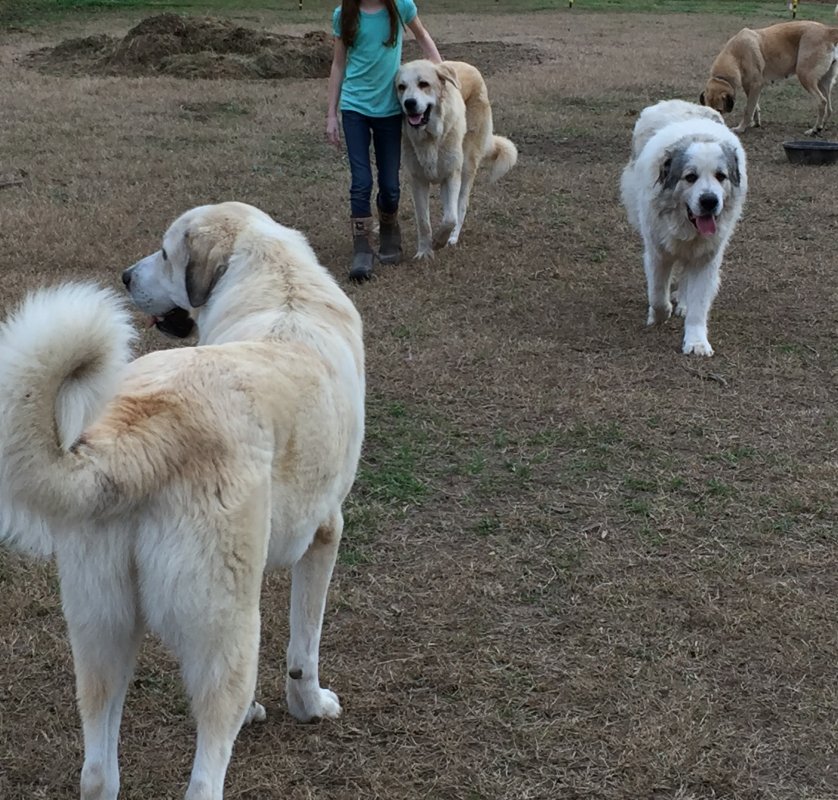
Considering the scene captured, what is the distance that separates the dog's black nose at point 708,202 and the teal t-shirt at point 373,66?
2248mm

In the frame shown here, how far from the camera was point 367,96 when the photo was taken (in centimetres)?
626

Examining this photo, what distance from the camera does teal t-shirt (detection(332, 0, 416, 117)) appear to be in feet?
20.2

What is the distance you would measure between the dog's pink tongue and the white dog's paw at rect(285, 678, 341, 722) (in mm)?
3488

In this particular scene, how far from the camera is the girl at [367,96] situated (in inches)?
242

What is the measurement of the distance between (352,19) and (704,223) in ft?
8.35

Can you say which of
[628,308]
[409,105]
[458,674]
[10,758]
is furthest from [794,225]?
[10,758]

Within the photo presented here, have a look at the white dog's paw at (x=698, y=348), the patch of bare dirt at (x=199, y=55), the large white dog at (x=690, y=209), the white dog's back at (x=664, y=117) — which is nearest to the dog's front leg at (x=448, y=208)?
the white dog's back at (x=664, y=117)

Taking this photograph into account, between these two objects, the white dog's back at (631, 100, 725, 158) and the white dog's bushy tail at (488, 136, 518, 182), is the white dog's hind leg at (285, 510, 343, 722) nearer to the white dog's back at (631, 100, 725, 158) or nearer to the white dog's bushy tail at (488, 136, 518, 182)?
the white dog's back at (631, 100, 725, 158)

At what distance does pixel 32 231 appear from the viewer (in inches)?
258

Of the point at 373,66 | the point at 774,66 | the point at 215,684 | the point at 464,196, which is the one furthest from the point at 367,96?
the point at 774,66

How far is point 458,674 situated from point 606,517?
1.08m

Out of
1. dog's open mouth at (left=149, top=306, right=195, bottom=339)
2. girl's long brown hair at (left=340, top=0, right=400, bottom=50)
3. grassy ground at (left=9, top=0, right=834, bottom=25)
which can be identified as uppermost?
girl's long brown hair at (left=340, top=0, right=400, bottom=50)

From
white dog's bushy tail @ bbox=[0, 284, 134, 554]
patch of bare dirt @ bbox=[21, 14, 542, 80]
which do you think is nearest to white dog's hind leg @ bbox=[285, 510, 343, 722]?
white dog's bushy tail @ bbox=[0, 284, 134, 554]

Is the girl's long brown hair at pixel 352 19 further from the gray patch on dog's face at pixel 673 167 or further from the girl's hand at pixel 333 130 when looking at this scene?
the gray patch on dog's face at pixel 673 167
